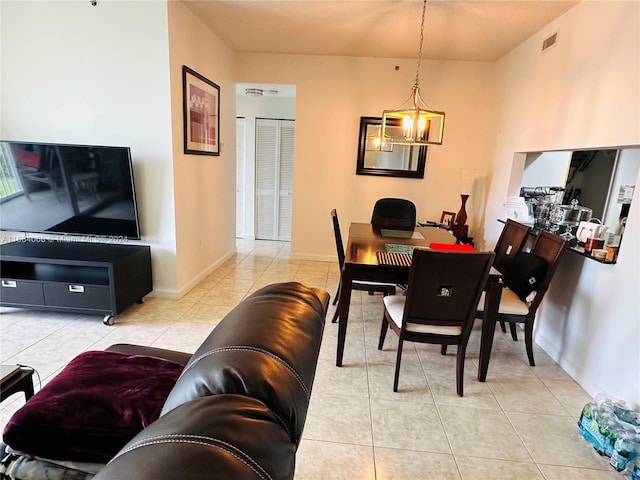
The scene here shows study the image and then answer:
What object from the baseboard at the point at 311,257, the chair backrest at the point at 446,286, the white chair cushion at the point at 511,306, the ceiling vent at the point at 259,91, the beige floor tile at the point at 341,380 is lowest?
the beige floor tile at the point at 341,380

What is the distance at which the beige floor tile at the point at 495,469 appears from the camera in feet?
5.25

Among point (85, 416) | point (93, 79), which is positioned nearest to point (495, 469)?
point (85, 416)

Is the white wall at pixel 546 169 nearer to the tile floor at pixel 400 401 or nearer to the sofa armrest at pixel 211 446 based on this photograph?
the tile floor at pixel 400 401

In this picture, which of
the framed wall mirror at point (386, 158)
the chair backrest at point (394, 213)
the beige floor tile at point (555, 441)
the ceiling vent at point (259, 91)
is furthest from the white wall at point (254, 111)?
the beige floor tile at point (555, 441)

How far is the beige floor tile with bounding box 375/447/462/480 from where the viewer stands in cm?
158

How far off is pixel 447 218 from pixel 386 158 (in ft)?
3.69

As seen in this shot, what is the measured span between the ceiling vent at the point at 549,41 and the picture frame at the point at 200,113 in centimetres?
325

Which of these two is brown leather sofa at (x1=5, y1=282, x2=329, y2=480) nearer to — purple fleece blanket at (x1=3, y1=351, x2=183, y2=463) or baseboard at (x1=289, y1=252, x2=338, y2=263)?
purple fleece blanket at (x1=3, y1=351, x2=183, y2=463)

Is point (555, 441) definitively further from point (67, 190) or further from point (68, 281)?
point (67, 190)

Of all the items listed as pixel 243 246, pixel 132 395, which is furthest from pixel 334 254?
pixel 132 395

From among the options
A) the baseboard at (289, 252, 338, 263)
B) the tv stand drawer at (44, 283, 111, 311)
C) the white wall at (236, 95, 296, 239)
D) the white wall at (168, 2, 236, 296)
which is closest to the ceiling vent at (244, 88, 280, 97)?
the white wall at (236, 95, 296, 239)

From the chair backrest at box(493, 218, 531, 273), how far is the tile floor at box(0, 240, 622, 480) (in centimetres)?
63

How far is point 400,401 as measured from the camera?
2.09 metres

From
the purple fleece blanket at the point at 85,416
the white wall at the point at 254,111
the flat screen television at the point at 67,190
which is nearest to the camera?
the purple fleece blanket at the point at 85,416
